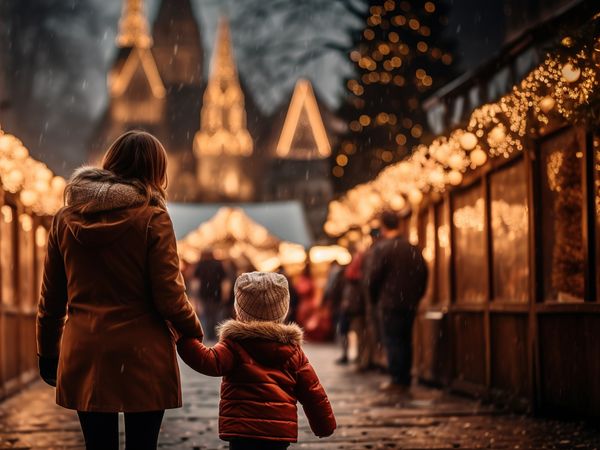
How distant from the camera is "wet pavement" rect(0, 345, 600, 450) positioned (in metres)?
8.78

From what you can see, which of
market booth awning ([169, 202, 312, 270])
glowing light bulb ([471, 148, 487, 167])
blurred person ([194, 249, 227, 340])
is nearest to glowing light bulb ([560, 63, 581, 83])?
glowing light bulb ([471, 148, 487, 167])

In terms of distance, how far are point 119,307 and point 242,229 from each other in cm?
3964

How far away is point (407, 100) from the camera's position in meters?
34.3

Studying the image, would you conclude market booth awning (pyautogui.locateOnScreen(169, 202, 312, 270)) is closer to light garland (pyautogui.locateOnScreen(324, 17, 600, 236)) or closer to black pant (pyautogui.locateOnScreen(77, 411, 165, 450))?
light garland (pyautogui.locateOnScreen(324, 17, 600, 236))

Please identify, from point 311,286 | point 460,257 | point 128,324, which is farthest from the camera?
point 311,286

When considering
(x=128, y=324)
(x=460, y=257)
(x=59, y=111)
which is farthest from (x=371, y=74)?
(x=128, y=324)

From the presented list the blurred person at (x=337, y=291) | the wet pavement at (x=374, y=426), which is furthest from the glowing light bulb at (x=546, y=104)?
the blurred person at (x=337, y=291)

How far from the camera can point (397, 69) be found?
34.3m

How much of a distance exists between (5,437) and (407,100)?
2604cm

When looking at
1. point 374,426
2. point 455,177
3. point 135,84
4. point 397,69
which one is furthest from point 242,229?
point 135,84

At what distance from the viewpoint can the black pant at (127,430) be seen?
4789mm

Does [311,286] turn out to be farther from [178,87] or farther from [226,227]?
[178,87]

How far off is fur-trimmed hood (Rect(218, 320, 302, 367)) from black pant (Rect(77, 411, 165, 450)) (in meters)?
0.64

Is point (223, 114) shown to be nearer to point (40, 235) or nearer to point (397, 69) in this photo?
point (397, 69)
